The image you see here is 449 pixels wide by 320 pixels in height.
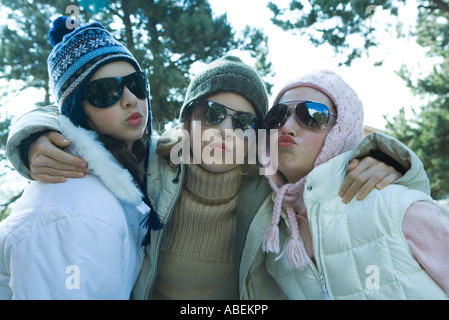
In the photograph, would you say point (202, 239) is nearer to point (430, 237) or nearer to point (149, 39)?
point (430, 237)

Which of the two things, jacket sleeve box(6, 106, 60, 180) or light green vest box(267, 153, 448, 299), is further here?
jacket sleeve box(6, 106, 60, 180)

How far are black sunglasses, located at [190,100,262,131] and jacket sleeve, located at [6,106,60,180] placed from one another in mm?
790

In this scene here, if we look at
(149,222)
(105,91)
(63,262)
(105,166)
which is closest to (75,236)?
(63,262)

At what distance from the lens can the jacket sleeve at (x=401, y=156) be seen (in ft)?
5.29

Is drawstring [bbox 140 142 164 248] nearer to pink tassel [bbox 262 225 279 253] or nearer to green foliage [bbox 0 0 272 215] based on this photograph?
pink tassel [bbox 262 225 279 253]

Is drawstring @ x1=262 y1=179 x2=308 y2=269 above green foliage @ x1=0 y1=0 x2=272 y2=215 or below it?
below

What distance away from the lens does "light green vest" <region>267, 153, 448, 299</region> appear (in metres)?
1.42

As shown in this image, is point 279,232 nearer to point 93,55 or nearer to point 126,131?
point 126,131

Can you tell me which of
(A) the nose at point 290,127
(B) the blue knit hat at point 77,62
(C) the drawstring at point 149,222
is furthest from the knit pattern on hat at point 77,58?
(A) the nose at point 290,127

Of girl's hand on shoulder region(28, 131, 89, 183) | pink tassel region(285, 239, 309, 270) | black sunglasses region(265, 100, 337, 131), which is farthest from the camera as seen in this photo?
black sunglasses region(265, 100, 337, 131)

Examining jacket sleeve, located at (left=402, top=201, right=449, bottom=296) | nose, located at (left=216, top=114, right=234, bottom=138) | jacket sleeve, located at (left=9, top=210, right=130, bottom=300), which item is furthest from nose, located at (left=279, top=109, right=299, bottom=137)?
jacket sleeve, located at (left=9, top=210, right=130, bottom=300)

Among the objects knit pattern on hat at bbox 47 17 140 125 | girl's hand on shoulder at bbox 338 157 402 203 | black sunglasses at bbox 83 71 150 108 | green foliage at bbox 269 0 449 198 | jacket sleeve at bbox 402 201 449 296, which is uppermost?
green foliage at bbox 269 0 449 198

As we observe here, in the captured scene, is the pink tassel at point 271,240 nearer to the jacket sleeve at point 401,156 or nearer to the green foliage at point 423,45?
the jacket sleeve at point 401,156

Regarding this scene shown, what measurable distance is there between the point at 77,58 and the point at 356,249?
170 centimetres
